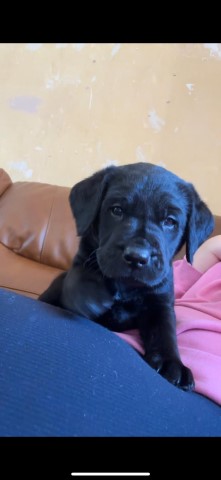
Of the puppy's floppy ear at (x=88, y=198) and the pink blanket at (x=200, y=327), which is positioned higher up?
the puppy's floppy ear at (x=88, y=198)

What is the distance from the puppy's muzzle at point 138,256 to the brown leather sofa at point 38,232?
1.19 m

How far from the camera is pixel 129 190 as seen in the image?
0.87 meters

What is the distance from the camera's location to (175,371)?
0.75m

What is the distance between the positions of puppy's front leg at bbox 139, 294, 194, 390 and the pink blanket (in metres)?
0.03

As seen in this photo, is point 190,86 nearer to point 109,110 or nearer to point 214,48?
point 214,48

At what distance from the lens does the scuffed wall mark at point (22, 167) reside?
2.63 metres

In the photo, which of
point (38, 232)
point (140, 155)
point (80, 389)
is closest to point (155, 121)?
point (140, 155)

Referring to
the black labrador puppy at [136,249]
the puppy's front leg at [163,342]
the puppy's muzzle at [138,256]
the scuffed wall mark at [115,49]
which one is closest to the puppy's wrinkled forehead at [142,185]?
the black labrador puppy at [136,249]

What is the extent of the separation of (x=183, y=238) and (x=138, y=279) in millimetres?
245

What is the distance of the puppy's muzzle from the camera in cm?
75

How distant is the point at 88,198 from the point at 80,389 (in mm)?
498

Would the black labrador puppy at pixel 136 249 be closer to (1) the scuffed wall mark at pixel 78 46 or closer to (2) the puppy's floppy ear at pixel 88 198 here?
(2) the puppy's floppy ear at pixel 88 198

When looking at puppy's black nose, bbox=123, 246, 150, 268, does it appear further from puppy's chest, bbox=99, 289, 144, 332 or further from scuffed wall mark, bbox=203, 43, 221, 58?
scuffed wall mark, bbox=203, 43, 221, 58

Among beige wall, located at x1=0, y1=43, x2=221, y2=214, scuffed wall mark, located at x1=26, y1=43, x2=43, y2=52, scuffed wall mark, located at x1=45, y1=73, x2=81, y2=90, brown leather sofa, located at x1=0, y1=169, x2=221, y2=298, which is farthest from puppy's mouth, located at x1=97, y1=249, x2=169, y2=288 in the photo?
scuffed wall mark, located at x1=26, y1=43, x2=43, y2=52
